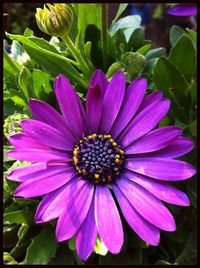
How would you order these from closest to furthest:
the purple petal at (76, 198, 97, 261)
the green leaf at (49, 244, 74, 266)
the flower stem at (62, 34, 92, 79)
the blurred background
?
1. the purple petal at (76, 198, 97, 261)
2. the flower stem at (62, 34, 92, 79)
3. the green leaf at (49, 244, 74, 266)
4. the blurred background

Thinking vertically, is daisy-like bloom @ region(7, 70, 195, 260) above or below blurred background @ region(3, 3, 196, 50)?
below

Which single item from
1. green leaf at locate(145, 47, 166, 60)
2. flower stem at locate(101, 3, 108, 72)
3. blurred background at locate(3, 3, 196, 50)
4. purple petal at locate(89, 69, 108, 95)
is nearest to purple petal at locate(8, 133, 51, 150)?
purple petal at locate(89, 69, 108, 95)

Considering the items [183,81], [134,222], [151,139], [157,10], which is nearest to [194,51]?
[183,81]

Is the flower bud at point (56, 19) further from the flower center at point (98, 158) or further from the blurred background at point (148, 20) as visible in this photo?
the blurred background at point (148, 20)

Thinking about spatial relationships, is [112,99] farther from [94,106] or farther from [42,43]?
[42,43]

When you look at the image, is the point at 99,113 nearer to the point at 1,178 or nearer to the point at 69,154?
the point at 69,154

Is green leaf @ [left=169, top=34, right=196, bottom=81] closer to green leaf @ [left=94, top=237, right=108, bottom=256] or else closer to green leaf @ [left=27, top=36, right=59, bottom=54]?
green leaf @ [left=27, top=36, right=59, bottom=54]

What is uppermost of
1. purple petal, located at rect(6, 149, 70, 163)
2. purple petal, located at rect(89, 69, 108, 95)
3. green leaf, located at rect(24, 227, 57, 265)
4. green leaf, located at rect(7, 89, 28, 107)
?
purple petal, located at rect(89, 69, 108, 95)
